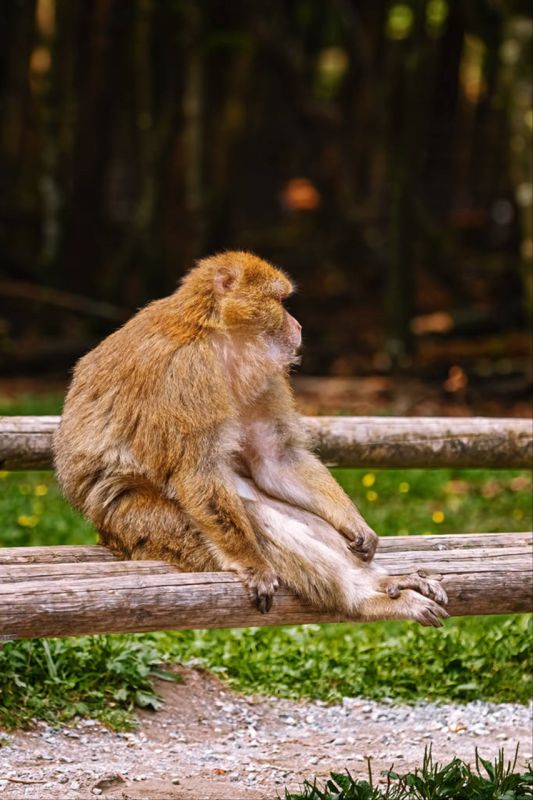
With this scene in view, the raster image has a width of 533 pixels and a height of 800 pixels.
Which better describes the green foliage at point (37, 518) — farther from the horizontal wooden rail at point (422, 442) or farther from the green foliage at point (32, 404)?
the horizontal wooden rail at point (422, 442)

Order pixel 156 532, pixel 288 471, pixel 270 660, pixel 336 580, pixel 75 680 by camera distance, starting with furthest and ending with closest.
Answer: pixel 270 660 → pixel 75 680 → pixel 288 471 → pixel 156 532 → pixel 336 580

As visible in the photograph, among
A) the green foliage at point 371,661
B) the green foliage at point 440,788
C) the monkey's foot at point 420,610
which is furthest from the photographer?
the green foliage at point 371,661

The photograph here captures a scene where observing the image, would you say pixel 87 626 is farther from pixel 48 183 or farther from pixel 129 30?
pixel 129 30

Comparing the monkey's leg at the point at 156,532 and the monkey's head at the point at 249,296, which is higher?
the monkey's head at the point at 249,296

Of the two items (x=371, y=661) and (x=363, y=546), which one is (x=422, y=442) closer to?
(x=371, y=661)

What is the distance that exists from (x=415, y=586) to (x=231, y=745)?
4.06 feet

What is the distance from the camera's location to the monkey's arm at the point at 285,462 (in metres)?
4.95

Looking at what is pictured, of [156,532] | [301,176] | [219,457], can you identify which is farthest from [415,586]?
[301,176]

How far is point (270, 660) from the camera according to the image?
19.6ft

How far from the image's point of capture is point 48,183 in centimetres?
1241

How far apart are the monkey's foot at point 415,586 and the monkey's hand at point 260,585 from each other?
467 mm

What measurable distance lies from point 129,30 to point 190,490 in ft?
39.0

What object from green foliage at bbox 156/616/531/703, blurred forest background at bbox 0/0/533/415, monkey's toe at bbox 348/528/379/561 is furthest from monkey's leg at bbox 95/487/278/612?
blurred forest background at bbox 0/0/533/415

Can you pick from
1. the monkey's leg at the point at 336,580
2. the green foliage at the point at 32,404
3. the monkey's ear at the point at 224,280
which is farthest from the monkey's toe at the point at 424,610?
the green foliage at the point at 32,404
